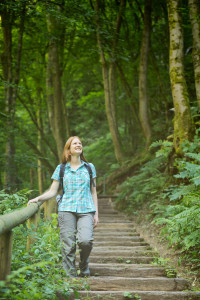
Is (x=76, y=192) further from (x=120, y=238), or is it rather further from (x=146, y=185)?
(x=146, y=185)

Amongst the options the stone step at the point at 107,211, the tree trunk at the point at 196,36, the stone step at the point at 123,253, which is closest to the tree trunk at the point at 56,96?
the stone step at the point at 107,211

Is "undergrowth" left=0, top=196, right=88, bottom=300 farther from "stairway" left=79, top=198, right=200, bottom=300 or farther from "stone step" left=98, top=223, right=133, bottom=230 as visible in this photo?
"stone step" left=98, top=223, right=133, bottom=230

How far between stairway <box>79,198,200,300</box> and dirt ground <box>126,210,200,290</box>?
0.82 feet

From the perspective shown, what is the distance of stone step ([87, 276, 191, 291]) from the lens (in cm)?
414

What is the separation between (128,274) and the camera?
476cm

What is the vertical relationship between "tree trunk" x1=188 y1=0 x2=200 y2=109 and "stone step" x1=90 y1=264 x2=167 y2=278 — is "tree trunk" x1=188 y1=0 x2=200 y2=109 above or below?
above

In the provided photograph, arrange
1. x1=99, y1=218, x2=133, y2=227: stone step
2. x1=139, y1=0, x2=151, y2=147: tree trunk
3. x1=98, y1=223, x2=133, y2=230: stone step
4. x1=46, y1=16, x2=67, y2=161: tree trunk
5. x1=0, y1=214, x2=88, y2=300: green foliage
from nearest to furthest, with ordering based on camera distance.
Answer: x1=0, y1=214, x2=88, y2=300: green foliage, x1=98, y1=223, x2=133, y2=230: stone step, x1=99, y1=218, x2=133, y2=227: stone step, x1=139, y1=0, x2=151, y2=147: tree trunk, x1=46, y1=16, x2=67, y2=161: tree trunk

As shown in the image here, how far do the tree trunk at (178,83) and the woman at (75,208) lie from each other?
3851 mm

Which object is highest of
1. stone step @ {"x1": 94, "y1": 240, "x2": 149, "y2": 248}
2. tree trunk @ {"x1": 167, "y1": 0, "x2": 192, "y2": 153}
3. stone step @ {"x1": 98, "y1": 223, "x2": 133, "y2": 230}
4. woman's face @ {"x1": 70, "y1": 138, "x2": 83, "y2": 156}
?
tree trunk @ {"x1": 167, "y1": 0, "x2": 192, "y2": 153}

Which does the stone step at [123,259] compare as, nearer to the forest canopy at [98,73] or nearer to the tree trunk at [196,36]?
the forest canopy at [98,73]

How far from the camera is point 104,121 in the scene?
23891 millimetres

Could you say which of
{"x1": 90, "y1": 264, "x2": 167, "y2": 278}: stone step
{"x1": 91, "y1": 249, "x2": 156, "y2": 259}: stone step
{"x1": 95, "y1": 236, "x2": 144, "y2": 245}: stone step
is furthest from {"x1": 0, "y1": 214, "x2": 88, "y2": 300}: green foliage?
{"x1": 95, "y1": 236, "x2": 144, "y2": 245}: stone step

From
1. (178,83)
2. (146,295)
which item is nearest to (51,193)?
(146,295)

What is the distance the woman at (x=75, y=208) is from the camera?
4.33m
